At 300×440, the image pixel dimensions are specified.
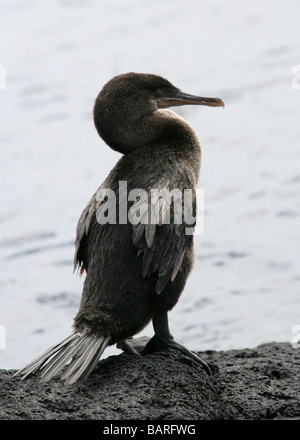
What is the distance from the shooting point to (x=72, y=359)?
409 centimetres

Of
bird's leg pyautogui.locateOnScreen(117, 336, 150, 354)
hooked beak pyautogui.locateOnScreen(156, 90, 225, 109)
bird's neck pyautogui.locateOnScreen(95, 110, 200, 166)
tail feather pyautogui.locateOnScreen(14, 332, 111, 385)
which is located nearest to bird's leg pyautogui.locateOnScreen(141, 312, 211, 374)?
bird's leg pyautogui.locateOnScreen(117, 336, 150, 354)

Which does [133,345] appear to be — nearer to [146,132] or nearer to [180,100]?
[146,132]

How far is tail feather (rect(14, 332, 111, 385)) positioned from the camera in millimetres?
3990

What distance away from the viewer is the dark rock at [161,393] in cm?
386

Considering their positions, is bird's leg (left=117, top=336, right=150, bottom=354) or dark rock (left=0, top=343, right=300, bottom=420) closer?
dark rock (left=0, top=343, right=300, bottom=420)

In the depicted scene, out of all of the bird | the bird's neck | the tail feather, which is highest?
the bird's neck

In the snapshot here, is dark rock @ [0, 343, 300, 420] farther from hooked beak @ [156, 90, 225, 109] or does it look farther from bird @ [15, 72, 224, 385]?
hooked beak @ [156, 90, 225, 109]

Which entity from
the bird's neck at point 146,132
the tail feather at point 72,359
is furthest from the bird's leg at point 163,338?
the bird's neck at point 146,132

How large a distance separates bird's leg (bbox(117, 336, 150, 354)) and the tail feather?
12.3 inches

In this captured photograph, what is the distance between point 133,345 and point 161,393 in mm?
776

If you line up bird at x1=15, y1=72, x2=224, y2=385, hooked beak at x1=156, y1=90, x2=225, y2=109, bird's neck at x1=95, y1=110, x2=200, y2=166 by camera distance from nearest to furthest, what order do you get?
bird at x1=15, y1=72, x2=224, y2=385
bird's neck at x1=95, y1=110, x2=200, y2=166
hooked beak at x1=156, y1=90, x2=225, y2=109

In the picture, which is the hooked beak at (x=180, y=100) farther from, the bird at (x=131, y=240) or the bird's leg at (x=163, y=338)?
the bird's leg at (x=163, y=338)
